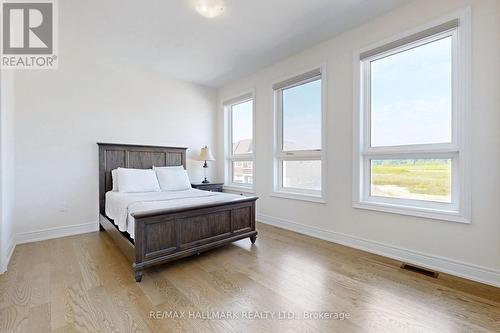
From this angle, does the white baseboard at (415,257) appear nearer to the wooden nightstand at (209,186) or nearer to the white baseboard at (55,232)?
the wooden nightstand at (209,186)

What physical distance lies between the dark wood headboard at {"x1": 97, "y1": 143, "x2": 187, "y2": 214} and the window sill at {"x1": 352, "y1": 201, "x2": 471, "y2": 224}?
320 cm

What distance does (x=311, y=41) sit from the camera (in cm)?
312

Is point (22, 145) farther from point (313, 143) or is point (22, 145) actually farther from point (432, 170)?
point (432, 170)

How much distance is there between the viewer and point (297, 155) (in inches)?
141

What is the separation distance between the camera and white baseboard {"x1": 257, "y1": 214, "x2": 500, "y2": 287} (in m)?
1.98

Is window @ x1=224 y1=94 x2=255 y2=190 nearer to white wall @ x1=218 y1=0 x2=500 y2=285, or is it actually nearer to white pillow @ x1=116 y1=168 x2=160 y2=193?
white wall @ x1=218 y1=0 x2=500 y2=285

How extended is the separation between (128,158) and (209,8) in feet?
8.56

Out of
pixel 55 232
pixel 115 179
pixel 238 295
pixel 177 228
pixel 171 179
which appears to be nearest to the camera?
pixel 238 295

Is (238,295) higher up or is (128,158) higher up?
(128,158)

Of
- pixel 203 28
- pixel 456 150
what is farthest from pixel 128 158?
pixel 456 150

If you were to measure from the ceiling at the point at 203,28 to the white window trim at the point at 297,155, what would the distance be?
0.53m

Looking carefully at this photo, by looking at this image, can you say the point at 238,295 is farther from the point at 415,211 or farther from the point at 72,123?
the point at 72,123

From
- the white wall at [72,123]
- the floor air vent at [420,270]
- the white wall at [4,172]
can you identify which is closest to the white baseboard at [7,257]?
the white wall at [4,172]

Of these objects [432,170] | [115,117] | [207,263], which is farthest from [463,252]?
[115,117]
